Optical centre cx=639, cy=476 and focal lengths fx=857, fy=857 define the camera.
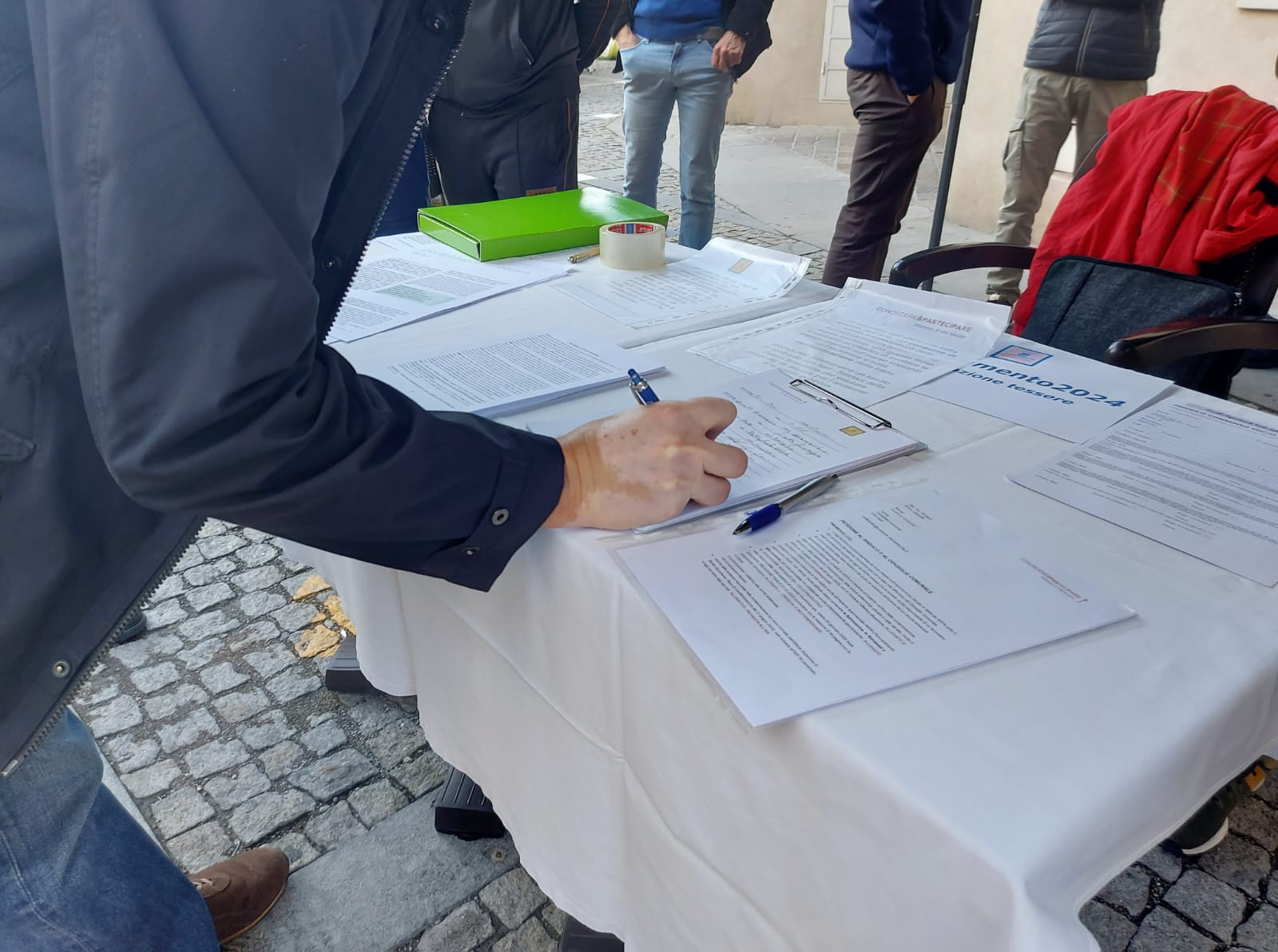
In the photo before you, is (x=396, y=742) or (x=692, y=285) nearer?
(x=692, y=285)

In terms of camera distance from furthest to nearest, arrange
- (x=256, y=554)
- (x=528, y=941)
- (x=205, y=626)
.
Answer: (x=256, y=554)
(x=205, y=626)
(x=528, y=941)

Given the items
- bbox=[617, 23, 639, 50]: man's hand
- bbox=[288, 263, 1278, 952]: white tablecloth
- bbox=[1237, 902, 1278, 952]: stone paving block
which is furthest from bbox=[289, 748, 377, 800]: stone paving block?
bbox=[617, 23, 639, 50]: man's hand

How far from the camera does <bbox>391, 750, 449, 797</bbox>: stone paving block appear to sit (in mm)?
1723

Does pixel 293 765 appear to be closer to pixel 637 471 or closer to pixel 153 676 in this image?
pixel 153 676

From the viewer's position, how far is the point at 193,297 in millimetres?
562

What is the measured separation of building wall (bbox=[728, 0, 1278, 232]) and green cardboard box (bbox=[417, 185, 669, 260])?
3705mm

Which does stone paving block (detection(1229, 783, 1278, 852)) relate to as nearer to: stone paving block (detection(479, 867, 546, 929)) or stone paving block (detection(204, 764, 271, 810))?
stone paving block (detection(479, 867, 546, 929))

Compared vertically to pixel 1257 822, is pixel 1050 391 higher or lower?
higher

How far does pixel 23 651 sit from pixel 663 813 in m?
0.59

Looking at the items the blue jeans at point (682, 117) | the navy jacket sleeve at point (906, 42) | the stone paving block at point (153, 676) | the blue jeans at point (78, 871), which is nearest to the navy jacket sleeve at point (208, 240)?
the blue jeans at point (78, 871)

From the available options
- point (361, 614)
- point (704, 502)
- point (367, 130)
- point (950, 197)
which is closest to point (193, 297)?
point (367, 130)

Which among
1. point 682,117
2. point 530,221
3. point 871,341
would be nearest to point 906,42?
point 682,117

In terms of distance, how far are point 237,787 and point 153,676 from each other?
46 centimetres

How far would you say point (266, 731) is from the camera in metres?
1.86
